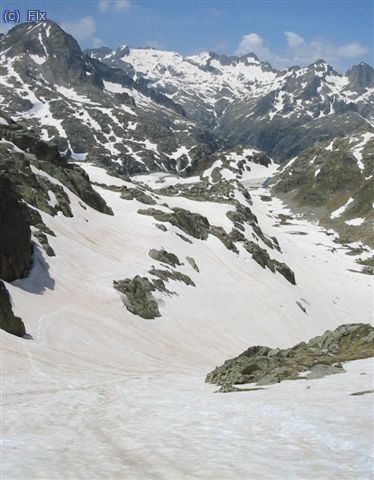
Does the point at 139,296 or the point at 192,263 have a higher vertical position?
the point at 192,263

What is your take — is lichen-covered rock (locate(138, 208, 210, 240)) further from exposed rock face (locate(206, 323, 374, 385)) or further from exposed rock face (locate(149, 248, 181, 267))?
exposed rock face (locate(206, 323, 374, 385))

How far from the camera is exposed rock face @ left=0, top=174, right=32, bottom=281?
120ft

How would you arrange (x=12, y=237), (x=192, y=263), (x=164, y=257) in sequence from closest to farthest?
(x=12, y=237) → (x=164, y=257) → (x=192, y=263)

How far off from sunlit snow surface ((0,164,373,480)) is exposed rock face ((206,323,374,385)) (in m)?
1.51

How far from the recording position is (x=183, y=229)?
72312 millimetres

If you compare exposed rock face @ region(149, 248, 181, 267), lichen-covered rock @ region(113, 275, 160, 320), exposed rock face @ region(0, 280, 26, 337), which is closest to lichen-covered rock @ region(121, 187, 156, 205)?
exposed rock face @ region(149, 248, 181, 267)

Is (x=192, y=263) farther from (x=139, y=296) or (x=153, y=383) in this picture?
(x=153, y=383)

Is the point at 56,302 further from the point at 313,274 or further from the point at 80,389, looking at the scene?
the point at 313,274

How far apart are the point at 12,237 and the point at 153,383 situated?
1951 cm

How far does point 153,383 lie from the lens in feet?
78.3

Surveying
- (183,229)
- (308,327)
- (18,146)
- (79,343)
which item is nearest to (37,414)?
(79,343)

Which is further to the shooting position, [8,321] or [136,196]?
[136,196]

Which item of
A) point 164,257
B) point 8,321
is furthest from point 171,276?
point 8,321

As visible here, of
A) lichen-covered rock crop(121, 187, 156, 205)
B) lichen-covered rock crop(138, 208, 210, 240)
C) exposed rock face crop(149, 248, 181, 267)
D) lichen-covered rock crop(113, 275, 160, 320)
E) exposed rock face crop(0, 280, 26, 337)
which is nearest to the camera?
exposed rock face crop(0, 280, 26, 337)
